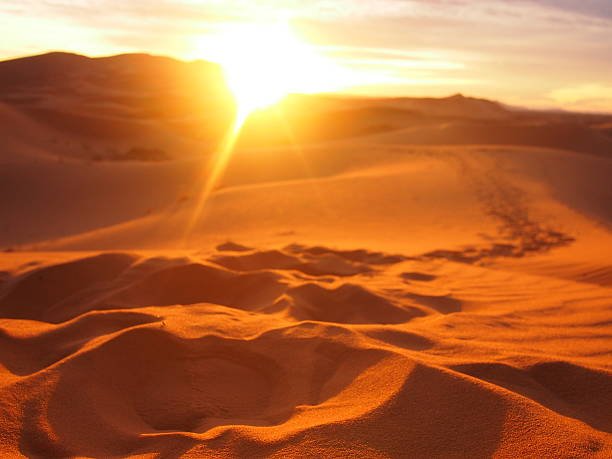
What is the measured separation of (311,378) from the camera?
2355 millimetres

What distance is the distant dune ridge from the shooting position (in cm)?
189

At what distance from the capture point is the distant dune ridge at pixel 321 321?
1.89 metres

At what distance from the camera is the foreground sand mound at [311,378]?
6.00 feet

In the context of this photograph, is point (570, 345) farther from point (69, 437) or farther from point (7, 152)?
point (7, 152)

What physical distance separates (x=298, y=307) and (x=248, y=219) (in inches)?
178

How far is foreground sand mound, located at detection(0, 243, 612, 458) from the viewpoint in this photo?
6.00 ft

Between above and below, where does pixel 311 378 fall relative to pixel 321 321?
below

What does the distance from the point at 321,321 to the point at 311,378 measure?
40.4 inches

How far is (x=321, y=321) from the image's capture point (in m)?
3.38

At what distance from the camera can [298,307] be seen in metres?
3.51

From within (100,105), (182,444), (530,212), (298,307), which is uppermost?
(100,105)

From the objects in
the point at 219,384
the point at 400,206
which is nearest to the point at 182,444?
the point at 219,384

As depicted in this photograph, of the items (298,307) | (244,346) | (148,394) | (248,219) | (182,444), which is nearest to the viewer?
(182,444)

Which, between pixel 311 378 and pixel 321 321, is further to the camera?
pixel 321 321
